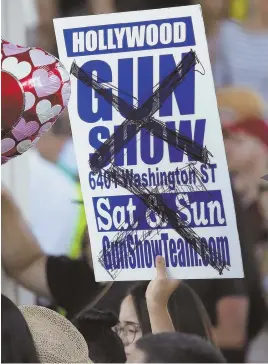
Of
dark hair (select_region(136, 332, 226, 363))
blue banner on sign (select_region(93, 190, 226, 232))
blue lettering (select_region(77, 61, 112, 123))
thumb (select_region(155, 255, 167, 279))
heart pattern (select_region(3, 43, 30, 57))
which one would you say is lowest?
dark hair (select_region(136, 332, 226, 363))

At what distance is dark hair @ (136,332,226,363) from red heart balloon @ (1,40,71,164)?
0.41 m

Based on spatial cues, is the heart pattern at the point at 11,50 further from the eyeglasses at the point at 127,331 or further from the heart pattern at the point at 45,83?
the eyeglasses at the point at 127,331

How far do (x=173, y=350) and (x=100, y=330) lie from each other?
527 millimetres

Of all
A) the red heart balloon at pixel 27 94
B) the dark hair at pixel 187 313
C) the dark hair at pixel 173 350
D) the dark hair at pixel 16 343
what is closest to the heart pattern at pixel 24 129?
the red heart balloon at pixel 27 94

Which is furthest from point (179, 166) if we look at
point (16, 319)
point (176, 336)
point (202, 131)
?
point (16, 319)

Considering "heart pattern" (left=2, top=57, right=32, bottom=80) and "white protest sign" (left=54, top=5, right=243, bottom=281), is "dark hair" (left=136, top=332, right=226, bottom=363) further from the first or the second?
"heart pattern" (left=2, top=57, right=32, bottom=80)

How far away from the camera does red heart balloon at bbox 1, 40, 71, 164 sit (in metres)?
0.80

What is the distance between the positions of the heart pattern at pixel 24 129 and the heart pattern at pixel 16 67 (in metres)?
0.06

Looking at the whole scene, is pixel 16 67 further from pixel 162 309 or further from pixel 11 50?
pixel 162 309

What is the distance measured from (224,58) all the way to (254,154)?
23cm

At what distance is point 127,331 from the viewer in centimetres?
147

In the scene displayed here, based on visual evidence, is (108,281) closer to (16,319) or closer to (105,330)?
(105,330)

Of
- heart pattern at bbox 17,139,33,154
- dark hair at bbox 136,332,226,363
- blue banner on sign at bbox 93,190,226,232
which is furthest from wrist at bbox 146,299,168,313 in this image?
heart pattern at bbox 17,139,33,154

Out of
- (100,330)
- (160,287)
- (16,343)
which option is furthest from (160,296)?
(16,343)
